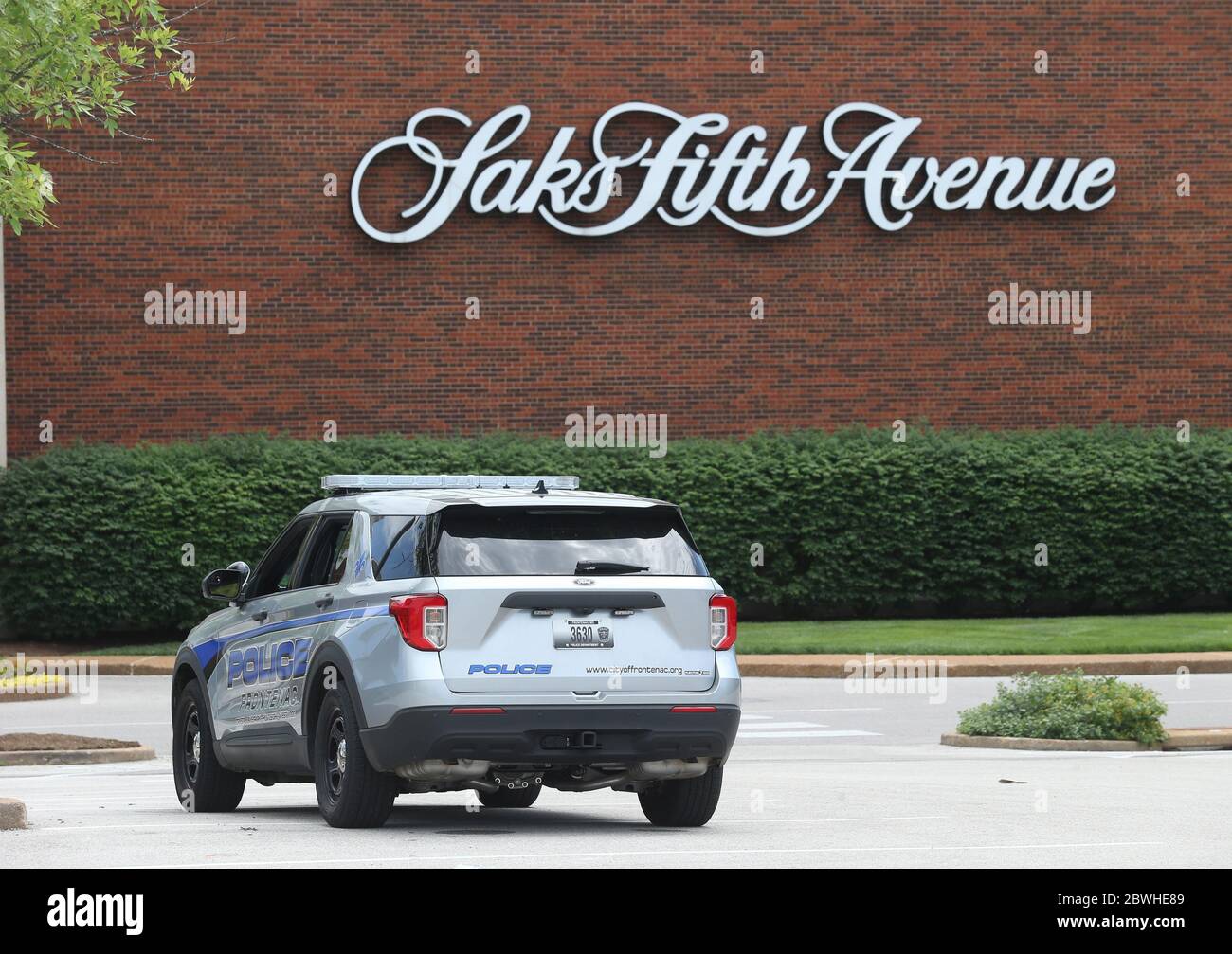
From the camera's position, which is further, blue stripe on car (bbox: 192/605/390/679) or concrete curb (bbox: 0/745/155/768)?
concrete curb (bbox: 0/745/155/768)

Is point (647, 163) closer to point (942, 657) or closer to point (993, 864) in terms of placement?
point (942, 657)

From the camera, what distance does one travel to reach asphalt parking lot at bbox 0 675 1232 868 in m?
8.62

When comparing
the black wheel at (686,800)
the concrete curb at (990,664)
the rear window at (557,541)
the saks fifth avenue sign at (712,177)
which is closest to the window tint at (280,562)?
the rear window at (557,541)

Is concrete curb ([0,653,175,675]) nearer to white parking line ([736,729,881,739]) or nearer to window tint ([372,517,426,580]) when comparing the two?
white parking line ([736,729,881,739])

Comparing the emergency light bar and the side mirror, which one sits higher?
the emergency light bar

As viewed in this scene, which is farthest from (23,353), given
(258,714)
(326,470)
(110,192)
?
(258,714)

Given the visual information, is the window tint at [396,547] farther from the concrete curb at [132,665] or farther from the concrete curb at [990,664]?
the concrete curb at [132,665]

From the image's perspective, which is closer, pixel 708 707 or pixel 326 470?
pixel 708 707

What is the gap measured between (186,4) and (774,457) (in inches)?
460

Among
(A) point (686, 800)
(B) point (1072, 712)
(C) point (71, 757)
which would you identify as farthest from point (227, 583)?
(B) point (1072, 712)

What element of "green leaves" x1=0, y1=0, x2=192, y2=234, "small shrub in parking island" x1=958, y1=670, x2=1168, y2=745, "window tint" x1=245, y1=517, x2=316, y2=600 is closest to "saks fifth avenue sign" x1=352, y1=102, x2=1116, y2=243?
"small shrub in parking island" x1=958, y1=670, x2=1168, y2=745

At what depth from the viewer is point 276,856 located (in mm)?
8500

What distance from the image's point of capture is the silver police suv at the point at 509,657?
923 centimetres

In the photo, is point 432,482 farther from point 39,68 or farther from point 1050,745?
point 1050,745
